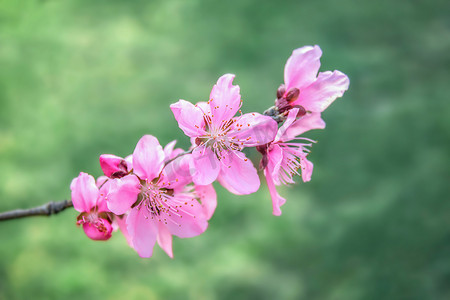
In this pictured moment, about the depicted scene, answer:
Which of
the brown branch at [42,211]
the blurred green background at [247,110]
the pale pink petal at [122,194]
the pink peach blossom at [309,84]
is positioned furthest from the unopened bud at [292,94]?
the blurred green background at [247,110]

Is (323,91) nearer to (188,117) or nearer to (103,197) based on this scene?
(188,117)

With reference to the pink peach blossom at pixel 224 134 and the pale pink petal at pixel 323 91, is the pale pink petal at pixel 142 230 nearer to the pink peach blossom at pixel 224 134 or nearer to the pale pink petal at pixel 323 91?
the pink peach blossom at pixel 224 134

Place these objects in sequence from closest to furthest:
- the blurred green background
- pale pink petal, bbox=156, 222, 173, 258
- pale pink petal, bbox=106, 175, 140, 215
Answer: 1. pale pink petal, bbox=106, 175, 140, 215
2. pale pink petal, bbox=156, 222, 173, 258
3. the blurred green background

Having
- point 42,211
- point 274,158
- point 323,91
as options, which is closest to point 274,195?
point 274,158

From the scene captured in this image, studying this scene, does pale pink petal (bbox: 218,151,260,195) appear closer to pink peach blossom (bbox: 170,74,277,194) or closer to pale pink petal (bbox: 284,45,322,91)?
pink peach blossom (bbox: 170,74,277,194)

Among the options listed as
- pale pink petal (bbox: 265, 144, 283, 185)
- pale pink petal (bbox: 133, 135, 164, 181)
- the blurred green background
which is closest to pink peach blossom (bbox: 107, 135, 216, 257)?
pale pink petal (bbox: 133, 135, 164, 181)

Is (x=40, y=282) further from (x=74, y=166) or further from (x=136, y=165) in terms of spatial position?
(x=136, y=165)
